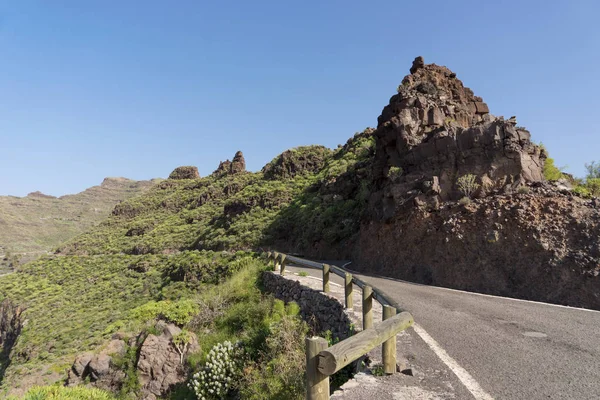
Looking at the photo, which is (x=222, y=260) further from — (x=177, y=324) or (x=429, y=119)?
(x=429, y=119)

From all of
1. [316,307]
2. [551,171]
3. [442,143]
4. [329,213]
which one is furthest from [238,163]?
[316,307]

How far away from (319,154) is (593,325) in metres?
47.2

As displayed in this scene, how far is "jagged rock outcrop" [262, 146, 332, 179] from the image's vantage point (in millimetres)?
49781

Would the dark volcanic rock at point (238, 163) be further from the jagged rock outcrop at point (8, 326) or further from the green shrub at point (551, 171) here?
the green shrub at point (551, 171)

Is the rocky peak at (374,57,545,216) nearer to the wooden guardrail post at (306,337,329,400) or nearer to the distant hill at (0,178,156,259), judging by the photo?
the wooden guardrail post at (306,337,329,400)

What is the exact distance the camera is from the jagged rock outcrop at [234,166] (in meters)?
66.7

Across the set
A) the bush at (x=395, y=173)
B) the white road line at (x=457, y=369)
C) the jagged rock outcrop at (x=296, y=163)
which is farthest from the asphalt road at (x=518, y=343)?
the jagged rock outcrop at (x=296, y=163)

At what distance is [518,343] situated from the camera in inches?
227

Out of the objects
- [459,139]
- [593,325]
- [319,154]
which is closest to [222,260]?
[459,139]

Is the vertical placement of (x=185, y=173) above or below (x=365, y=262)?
above

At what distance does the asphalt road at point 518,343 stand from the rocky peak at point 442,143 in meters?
6.73

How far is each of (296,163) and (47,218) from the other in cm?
10024

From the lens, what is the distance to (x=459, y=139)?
1548 centimetres

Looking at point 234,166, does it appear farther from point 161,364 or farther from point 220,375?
point 220,375
